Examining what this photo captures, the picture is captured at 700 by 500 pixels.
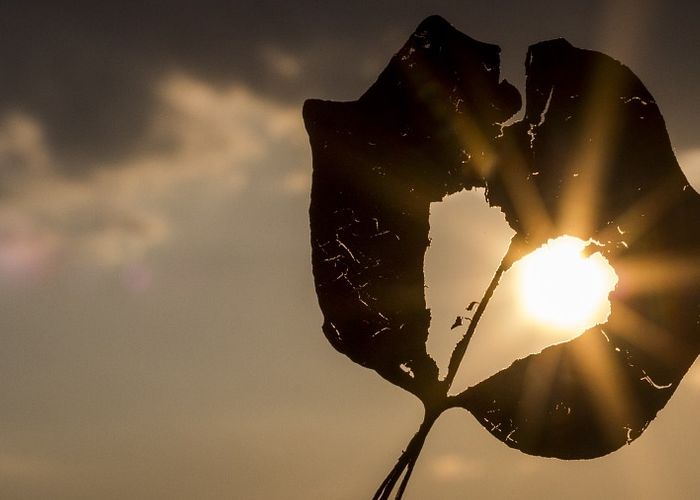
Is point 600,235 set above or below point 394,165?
below

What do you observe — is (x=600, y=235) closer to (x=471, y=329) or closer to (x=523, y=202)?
(x=523, y=202)

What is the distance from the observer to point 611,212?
5.38 metres

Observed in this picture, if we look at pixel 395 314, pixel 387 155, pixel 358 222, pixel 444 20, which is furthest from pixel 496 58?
pixel 395 314

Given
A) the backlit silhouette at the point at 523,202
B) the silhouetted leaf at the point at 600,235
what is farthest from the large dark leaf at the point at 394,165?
the silhouetted leaf at the point at 600,235

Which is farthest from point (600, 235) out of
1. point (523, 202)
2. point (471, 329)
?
point (471, 329)

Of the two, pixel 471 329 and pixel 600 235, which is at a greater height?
pixel 600 235

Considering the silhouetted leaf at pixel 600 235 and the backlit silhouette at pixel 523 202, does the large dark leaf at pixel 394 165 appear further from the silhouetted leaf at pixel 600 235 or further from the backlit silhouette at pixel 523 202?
the silhouetted leaf at pixel 600 235

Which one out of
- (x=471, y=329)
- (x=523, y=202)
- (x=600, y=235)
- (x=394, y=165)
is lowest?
(x=471, y=329)

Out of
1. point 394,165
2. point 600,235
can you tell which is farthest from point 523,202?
point 394,165

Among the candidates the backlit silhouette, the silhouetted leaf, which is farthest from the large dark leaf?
the silhouetted leaf

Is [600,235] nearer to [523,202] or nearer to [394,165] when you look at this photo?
[523,202]

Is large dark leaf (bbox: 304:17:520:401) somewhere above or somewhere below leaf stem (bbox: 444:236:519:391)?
above

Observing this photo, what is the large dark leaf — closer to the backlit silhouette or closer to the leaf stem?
the backlit silhouette

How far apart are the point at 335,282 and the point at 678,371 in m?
2.26
